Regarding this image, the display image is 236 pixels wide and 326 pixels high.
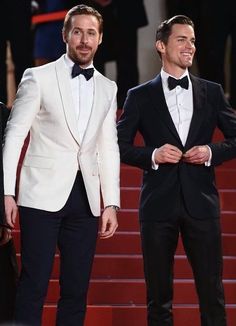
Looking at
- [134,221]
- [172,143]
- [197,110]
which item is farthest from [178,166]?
[134,221]

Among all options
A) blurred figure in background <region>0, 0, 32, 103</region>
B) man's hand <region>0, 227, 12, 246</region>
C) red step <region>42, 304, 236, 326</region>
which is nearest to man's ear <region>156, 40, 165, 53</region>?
man's hand <region>0, 227, 12, 246</region>

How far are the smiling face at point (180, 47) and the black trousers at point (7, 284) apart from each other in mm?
1232

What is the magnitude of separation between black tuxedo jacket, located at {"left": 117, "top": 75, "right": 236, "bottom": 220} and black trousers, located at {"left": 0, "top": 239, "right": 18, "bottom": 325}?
71 centimetres

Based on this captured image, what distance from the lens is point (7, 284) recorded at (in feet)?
14.3

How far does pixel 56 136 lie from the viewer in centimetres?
436

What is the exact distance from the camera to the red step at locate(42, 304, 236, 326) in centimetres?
545

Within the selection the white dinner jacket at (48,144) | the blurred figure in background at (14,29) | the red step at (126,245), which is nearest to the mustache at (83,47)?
the white dinner jacket at (48,144)

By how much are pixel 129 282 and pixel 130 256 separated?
314 mm

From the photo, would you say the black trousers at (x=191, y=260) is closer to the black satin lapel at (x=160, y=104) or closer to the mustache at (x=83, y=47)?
the black satin lapel at (x=160, y=104)

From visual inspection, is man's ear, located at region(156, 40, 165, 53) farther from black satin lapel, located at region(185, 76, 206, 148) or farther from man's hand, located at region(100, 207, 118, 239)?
man's hand, located at region(100, 207, 118, 239)

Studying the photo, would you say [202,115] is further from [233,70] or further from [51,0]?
[51,0]

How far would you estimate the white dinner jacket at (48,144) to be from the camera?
14.2 feet

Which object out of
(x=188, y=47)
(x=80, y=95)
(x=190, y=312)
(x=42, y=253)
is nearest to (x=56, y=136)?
(x=80, y=95)

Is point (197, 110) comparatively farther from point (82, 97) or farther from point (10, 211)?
point (10, 211)
